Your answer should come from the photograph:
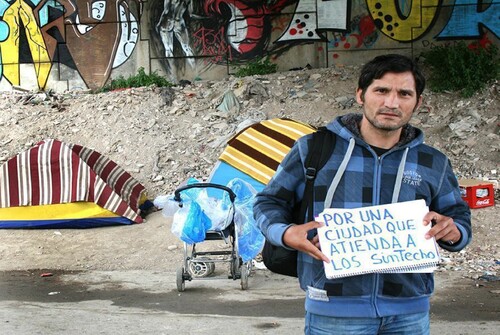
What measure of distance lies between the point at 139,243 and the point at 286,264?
716 cm

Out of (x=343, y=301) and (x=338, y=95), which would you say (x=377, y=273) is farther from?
(x=338, y=95)

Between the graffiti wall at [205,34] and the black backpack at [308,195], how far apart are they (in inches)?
540

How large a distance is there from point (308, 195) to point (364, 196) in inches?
8.1

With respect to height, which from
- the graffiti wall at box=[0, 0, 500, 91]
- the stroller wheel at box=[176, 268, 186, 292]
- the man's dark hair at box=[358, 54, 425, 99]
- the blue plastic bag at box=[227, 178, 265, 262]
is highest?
the graffiti wall at box=[0, 0, 500, 91]

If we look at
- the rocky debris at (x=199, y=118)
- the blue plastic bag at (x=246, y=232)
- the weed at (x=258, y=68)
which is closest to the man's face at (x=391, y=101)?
the blue plastic bag at (x=246, y=232)

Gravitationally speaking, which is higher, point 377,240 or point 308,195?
point 308,195

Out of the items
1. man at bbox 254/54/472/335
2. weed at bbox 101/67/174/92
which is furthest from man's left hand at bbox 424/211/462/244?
weed at bbox 101/67/174/92

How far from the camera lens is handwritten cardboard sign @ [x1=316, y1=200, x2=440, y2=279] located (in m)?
2.97

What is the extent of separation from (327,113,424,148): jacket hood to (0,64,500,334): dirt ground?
561 centimetres

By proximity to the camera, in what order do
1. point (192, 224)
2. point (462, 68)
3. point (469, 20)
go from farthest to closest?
1. point (469, 20)
2. point (462, 68)
3. point (192, 224)

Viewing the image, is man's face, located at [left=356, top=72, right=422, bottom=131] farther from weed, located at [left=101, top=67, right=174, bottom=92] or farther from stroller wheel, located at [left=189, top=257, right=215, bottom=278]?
weed, located at [left=101, top=67, right=174, bottom=92]

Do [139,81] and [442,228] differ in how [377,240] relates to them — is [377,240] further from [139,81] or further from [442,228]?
[139,81]

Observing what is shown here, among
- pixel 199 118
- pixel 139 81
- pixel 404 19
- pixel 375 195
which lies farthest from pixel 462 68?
pixel 375 195

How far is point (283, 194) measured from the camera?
3.15 meters
